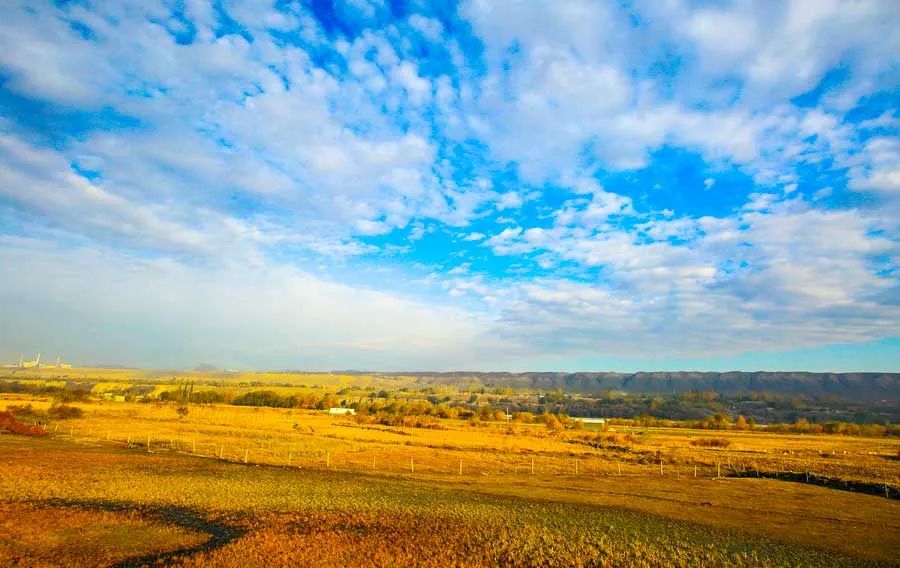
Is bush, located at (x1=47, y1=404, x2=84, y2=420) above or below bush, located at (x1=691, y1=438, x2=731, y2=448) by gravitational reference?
above

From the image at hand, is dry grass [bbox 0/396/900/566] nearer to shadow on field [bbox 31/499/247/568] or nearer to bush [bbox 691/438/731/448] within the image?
shadow on field [bbox 31/499/247/568]

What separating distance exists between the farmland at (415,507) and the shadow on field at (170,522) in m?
0.08

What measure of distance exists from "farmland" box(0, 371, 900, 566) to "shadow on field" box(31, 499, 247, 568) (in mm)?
76

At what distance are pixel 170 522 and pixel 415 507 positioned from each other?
10.2m

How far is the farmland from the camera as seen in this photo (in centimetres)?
1702

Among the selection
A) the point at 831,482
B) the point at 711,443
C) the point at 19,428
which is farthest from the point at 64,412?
the point at 711,443

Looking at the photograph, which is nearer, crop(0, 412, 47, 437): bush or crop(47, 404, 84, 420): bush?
crop(0, 412, 47, 437): bush

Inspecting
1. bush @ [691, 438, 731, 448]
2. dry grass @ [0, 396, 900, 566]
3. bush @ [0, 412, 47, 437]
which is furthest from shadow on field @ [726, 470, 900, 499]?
bush @ [0, 412, 47, 437]

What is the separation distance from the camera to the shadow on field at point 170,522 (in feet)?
49.5

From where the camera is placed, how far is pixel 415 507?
24.5 m

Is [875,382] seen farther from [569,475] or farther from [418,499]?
[418,499]

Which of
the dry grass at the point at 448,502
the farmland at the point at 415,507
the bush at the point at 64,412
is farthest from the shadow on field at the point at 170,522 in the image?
the bush at the point at 64,412

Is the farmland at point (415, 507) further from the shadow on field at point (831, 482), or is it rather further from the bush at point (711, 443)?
the bush at point (711, 443)

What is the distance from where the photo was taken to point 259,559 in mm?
15336
